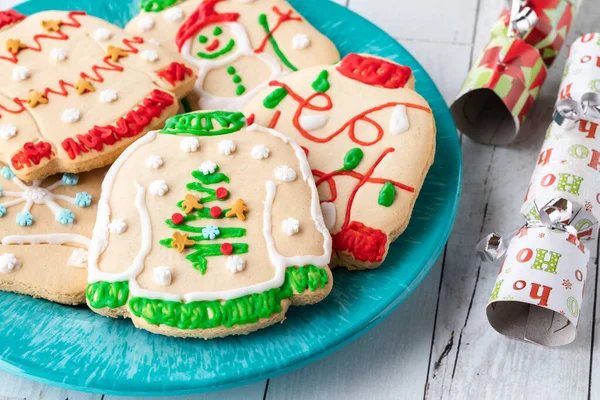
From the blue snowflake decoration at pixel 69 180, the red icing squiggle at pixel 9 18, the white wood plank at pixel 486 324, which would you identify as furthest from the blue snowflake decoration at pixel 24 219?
the white wood plank at pixel 486 324

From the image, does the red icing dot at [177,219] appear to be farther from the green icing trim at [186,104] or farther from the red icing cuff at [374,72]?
the red icing cuff at [374,72]

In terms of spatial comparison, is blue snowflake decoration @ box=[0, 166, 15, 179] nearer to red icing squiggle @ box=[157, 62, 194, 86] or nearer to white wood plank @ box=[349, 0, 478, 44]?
red icing squiggle @ box=[157, 62, 194, 86]

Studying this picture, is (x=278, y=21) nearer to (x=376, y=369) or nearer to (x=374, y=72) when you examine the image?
(x=374, y=72)

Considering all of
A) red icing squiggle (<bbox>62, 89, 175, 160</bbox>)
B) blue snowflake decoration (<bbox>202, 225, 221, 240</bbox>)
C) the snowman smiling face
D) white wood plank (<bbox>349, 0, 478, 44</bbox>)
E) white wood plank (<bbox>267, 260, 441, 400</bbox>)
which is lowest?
white wood plank (<bbox>267, 260, 441, 400</bbox>)

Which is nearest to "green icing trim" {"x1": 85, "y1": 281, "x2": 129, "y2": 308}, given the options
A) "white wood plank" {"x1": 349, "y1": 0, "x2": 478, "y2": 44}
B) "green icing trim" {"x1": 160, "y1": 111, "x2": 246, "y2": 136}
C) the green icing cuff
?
the green icing cuff

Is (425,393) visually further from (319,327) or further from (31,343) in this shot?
(31,343)

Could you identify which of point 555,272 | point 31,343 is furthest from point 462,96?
point 31,343
